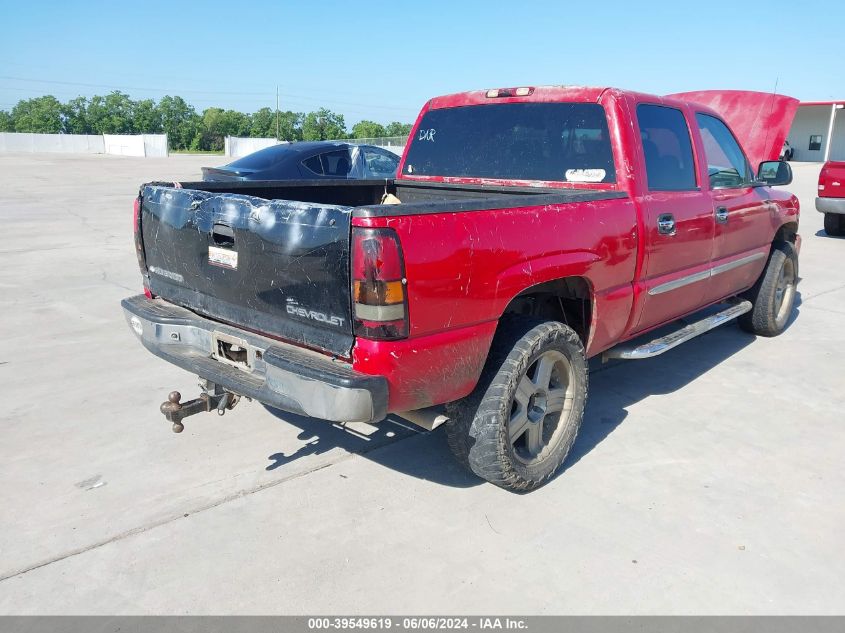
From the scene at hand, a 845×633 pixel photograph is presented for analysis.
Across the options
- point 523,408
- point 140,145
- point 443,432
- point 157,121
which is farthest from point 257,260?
point 157,121

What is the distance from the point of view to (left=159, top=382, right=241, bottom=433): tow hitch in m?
3.41

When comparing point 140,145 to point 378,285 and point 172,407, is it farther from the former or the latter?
point 378,285

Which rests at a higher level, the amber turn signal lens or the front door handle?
the front door handle

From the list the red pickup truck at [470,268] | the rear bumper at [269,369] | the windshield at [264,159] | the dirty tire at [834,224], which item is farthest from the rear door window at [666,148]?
the dirty tire at [834,224]

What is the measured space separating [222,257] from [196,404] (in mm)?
776

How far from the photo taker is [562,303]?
13.0 feet

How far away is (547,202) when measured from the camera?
3.35 metres

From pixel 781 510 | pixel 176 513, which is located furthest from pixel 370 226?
pixel 781 510

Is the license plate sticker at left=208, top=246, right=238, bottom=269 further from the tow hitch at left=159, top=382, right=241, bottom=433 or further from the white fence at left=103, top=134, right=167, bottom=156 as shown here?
the white fence at left=103, top=134, right=167, bottom=156

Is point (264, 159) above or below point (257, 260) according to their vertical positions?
above

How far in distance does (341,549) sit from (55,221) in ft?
40.2

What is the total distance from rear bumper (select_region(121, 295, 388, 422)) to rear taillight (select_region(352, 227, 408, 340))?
0.21m

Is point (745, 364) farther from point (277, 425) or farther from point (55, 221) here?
point (55, 221)

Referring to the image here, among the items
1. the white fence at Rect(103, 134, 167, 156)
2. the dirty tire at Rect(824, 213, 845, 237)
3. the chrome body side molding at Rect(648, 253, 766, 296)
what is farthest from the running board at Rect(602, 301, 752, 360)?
the white fence at Rect(103, 134, 167, 156)
